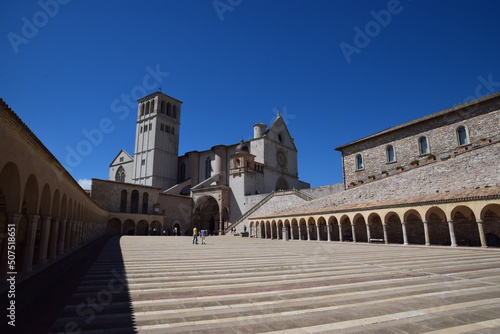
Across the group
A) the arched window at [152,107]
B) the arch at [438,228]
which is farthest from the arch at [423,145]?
the arched window at [152,107]

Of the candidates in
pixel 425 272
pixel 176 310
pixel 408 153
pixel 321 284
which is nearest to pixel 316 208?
pixel 408 153

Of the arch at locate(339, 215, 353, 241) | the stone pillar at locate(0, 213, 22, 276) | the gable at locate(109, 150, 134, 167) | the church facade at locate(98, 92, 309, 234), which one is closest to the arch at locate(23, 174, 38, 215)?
the stone pillar at locate(0, 213, 22, 276)

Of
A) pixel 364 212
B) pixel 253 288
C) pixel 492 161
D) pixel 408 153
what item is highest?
pixel 408 153

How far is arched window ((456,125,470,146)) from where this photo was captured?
77.6ft

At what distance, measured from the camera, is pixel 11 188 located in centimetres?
866

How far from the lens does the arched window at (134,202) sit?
42.0m

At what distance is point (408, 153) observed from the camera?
27438 mm

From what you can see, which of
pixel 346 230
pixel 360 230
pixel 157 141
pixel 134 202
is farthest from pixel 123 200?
pixel 360 230

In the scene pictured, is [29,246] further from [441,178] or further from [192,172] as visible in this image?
[192,172]

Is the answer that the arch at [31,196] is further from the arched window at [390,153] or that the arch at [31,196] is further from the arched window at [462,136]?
the arched window at [390,153]

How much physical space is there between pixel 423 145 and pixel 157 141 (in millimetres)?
47202

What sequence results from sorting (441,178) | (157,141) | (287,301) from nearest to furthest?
(287,301), (441,178), (157,141)

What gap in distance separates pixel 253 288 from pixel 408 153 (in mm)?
24969

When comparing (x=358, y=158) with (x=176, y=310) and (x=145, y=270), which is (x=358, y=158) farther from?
(x=176, y=310)
